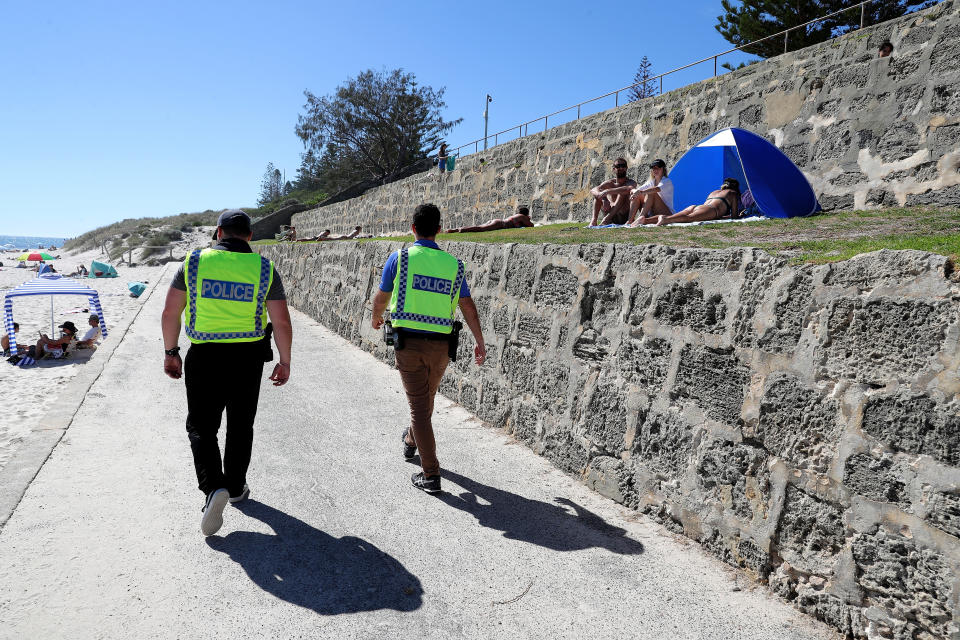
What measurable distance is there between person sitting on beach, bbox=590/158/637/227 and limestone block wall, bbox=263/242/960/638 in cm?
482

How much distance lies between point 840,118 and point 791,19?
1602 centimetres

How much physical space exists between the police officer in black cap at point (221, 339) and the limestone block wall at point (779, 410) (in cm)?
222

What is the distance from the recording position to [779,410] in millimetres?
2961

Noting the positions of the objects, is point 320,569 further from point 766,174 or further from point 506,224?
point 506,224

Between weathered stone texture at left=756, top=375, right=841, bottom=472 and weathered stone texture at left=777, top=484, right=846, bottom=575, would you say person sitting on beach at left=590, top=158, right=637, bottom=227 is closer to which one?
weathered stone texture at left=756, top=375, right=841, bottom=472

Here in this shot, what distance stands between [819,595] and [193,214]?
87.3m

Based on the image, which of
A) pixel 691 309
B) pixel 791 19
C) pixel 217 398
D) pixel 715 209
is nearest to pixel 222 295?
pixel 217 398

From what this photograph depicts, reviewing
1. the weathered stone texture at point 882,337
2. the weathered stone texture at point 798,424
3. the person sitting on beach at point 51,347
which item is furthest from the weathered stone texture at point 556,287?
the person sitting on beach at point 51,347

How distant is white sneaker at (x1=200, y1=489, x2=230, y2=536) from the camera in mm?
3352

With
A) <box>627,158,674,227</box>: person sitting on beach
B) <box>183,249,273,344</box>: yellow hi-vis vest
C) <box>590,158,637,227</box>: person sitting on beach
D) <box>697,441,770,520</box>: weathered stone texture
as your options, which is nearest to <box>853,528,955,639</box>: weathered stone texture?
<box>697,441,770,520</box>: weathered stone texture

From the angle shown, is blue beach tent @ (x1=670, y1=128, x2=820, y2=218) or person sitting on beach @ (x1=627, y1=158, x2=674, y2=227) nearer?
blue beach tent @ (x1=670, y1=128, x2=820, y2=218)

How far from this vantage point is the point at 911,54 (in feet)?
23.6

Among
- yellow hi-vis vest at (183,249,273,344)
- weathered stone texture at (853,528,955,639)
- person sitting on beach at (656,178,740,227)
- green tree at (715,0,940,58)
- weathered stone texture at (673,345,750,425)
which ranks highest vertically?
green tree at (715,0,940,58)

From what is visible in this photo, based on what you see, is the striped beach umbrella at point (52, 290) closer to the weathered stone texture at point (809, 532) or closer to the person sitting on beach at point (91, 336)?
the person sitting on beach at point (91, 336)
